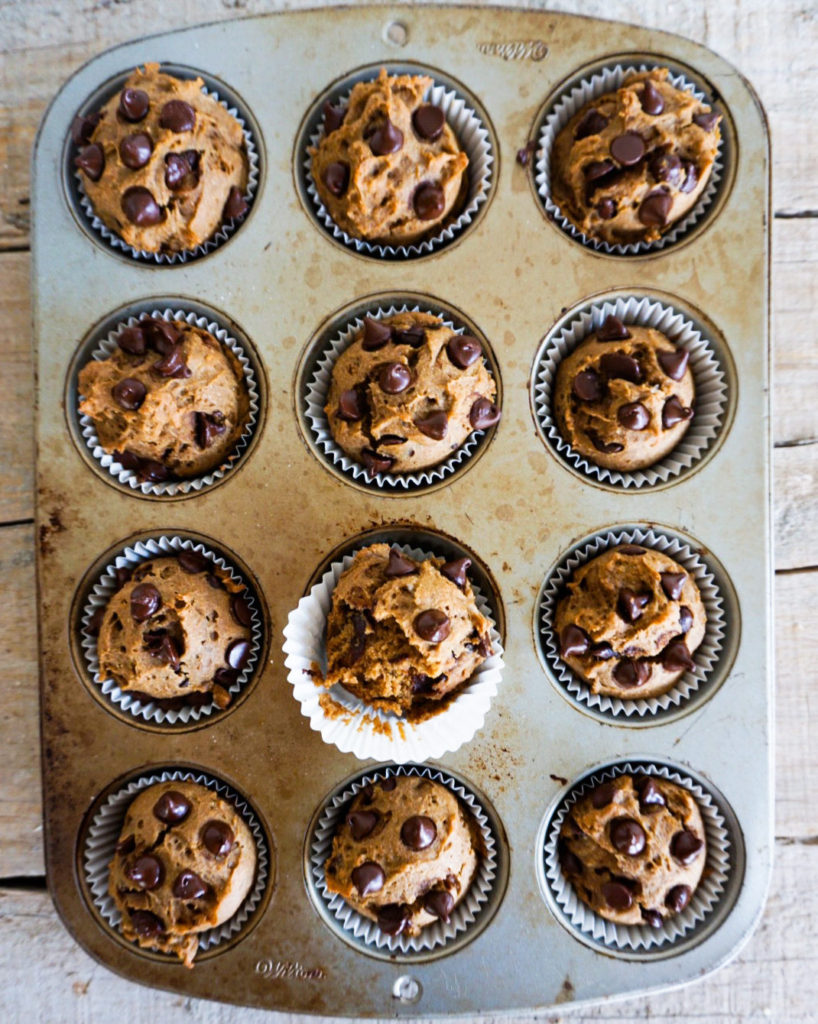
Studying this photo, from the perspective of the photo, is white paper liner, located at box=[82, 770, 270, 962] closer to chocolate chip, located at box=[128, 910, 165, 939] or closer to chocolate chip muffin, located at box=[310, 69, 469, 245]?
chocolate chip, located at box=[128, 910, 165, 939]

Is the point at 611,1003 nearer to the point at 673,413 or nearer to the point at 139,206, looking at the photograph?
the point at 673,413

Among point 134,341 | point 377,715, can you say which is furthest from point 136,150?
point 377,715

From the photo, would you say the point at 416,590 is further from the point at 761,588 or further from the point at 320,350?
the point at 761,588

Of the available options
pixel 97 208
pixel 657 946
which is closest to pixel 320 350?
pixel 97 208

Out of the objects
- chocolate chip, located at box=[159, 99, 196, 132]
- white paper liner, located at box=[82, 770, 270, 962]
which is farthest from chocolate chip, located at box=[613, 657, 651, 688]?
chocolate chip, located at box=[159, 99, 196, 132]

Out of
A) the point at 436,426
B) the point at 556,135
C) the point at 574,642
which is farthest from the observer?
the point at 556,135
